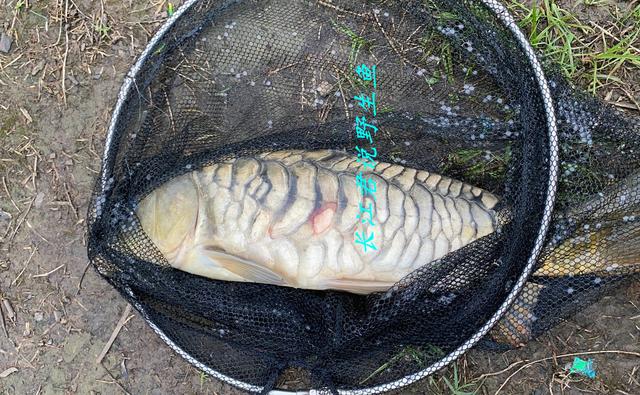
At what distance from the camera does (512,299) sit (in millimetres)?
1272

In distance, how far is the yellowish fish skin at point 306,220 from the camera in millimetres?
1300

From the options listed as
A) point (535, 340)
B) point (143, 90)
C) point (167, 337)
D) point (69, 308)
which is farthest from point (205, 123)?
point (535, 340)

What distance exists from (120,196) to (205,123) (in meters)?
0.28

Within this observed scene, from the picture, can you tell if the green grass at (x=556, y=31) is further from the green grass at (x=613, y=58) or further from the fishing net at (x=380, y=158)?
the fishing net at (x=380, y=158)

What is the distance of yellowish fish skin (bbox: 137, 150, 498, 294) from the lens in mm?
1300

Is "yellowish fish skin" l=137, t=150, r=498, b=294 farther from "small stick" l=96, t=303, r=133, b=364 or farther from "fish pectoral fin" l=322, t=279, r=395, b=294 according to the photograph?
"small stick" l=96, t=303, r=133, b=364

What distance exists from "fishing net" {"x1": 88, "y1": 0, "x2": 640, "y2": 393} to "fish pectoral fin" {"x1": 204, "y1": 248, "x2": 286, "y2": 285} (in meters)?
0.05

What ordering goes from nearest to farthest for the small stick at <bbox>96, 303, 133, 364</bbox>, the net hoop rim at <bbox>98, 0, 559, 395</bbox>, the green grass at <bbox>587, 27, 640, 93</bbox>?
the net hoop rim at <bbox>98, 0, 559, 395</bbox> < the green grass at <bbox>587, 27, 640, 93</bbox> < the small stick at <bbox>96, 303, 133, 364</bbox>

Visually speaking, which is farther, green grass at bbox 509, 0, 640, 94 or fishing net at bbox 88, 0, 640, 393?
green grass at bbox 509, 0, 640, 94

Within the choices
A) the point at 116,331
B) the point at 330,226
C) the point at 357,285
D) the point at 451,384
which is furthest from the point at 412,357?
the point at 116,331

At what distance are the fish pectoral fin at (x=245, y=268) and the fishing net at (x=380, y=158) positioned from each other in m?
0.05

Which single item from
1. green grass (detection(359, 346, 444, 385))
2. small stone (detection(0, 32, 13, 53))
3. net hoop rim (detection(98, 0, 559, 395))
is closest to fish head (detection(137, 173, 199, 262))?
net hoop rim (detection(98, 0, 559, 395))

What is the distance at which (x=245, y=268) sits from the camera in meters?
1.32

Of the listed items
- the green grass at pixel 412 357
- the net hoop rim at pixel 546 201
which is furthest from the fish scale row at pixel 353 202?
the green grass at pixel 412 357
